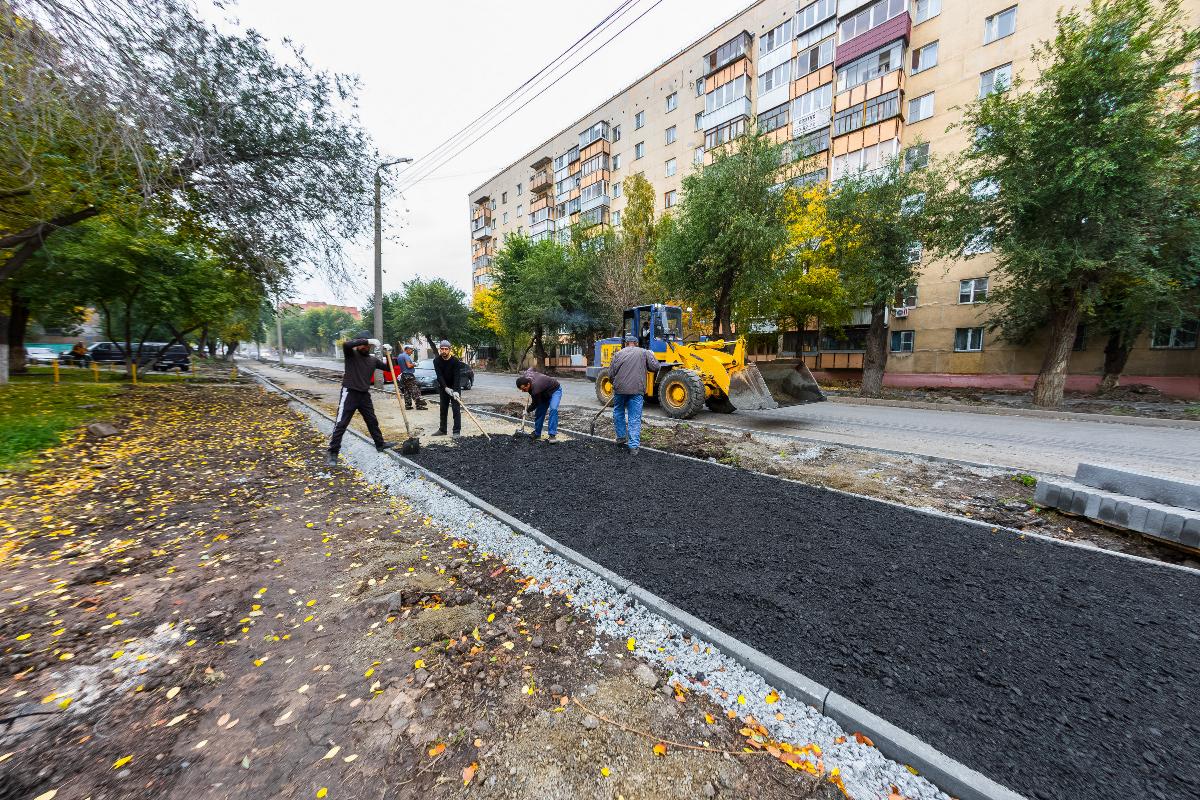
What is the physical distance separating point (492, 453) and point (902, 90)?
26990 millimetres

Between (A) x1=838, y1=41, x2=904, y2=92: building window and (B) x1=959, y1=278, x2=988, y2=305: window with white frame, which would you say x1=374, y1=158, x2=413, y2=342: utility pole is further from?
(B) x1=959, y1=278, x2=988, y2=305: window with white frame

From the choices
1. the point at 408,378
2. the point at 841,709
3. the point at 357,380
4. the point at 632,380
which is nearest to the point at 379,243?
the point at 408,378

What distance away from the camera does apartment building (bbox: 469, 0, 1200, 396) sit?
18.0 metres

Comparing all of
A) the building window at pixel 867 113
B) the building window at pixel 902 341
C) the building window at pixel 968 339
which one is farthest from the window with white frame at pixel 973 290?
the building window at pixel 867 113

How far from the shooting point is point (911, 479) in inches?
221

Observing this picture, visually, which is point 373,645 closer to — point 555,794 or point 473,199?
point 555,794

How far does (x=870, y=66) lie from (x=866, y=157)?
4.64 metres

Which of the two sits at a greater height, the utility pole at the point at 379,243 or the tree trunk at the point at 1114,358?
the utility pole at the point at 379,243

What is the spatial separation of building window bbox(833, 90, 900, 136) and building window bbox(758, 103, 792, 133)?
9.89 feet

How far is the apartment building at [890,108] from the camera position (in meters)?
18.0

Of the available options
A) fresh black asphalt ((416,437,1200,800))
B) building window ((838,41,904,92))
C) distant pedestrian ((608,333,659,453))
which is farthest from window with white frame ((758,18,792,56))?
fresh black asphalt ((416,437,1200,800))

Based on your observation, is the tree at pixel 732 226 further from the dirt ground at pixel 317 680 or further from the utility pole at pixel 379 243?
the dirt ground at pixel 317 680

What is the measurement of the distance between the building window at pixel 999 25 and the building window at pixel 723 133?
10894mm

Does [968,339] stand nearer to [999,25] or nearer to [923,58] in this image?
[999,25]
